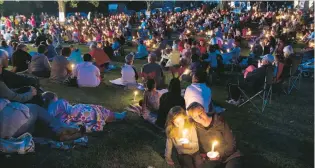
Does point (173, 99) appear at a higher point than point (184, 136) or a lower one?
higher

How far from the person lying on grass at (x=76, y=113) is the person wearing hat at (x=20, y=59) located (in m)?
5.03

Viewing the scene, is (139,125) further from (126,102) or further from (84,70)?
(84,70)

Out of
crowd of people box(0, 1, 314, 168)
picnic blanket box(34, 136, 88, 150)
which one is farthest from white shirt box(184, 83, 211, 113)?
picnic blanket box(34, 136, 88, 150)

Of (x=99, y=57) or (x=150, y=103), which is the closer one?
(x=150, y=103)

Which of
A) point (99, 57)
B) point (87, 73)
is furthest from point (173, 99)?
point (99, 57)

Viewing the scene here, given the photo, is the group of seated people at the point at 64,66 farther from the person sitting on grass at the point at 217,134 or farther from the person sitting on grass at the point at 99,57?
the person sitting on grass at the point at 217,134

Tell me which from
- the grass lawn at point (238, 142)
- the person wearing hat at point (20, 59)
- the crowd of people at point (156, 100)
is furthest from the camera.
→ the person wearing hat at point (20, 59)

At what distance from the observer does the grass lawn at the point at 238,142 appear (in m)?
5.00

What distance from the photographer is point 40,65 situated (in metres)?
9.88

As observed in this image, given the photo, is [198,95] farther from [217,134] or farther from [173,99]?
[217,134]

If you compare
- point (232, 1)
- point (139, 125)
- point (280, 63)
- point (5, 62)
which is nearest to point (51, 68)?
point (5, 62)

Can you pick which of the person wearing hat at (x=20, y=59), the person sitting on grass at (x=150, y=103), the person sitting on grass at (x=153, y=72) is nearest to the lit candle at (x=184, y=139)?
the person sitting on grass at (x=150, y=103)

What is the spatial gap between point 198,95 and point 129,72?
3.84 meters

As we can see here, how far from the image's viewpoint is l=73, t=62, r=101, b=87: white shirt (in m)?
8.84
